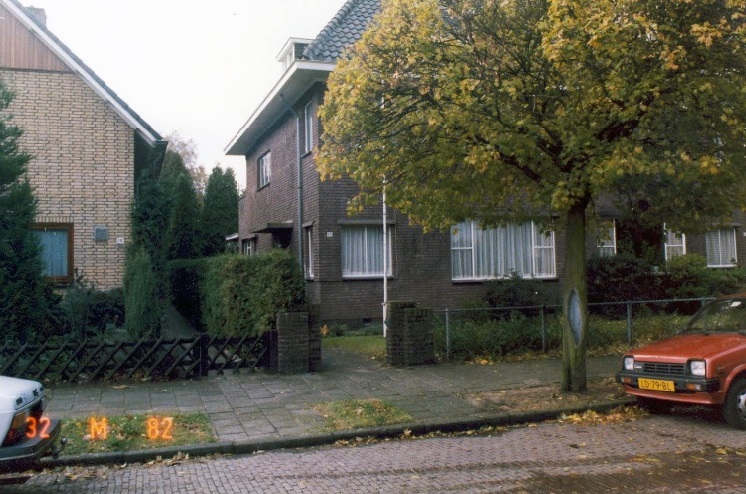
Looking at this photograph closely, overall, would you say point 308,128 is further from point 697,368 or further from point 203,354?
point 697,368

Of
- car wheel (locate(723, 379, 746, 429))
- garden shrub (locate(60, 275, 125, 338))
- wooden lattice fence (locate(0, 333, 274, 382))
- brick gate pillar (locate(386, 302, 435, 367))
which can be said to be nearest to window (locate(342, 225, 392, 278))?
brick gate pillar (locate(386, 302, 435, 367))

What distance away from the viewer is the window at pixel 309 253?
18.8 m

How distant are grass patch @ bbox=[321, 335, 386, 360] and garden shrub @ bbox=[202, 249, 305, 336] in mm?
2436

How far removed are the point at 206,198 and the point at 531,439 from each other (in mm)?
32982

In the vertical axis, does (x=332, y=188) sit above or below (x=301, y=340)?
above

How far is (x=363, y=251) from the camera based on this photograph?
18375mm

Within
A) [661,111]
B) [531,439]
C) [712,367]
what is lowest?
[531,439]

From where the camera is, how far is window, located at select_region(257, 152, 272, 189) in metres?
23.9

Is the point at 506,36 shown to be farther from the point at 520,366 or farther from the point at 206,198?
the point at 206,198

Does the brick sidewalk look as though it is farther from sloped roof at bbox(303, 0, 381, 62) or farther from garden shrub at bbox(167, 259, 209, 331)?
sloped roof at bbox(303, 0, 381, 62)

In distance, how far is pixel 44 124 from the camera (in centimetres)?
1614

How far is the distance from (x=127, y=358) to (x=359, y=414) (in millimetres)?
4252

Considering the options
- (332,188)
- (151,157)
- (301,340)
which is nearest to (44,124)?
(151,157)

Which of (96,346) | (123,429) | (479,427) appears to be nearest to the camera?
(123,429)
